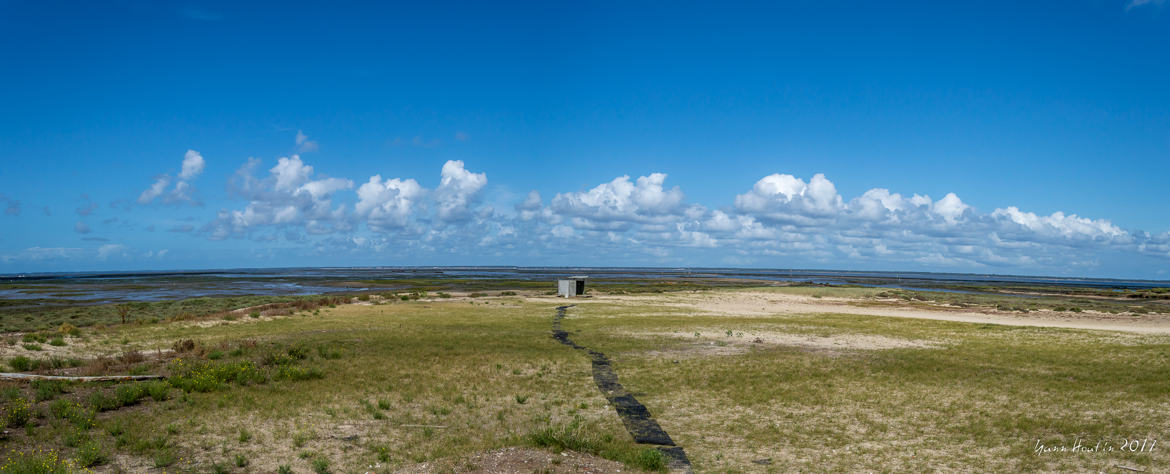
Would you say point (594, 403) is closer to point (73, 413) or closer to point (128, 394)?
point (128, 394)

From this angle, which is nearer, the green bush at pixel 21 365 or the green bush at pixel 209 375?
the green bush at pixel 209 375

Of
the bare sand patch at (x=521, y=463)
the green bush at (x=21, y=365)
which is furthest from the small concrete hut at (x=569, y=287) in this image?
the bare sand patch at (x=521, y=463)

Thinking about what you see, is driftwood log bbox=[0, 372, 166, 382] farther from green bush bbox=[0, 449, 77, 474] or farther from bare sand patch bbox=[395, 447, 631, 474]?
bare sand patch bbox=[395, 447, 631, 474]

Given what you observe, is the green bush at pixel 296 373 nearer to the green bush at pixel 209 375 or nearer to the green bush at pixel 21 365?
the green bush at pixel 209 375

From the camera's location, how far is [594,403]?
16.5 meters

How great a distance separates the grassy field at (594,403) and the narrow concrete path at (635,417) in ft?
1.06

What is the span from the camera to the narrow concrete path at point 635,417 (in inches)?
478

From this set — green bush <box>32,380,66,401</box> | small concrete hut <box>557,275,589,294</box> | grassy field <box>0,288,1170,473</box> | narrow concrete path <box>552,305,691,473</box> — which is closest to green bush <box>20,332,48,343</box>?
grassy field <box>0,288,1170,473</box>

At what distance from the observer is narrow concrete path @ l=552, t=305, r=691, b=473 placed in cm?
1213

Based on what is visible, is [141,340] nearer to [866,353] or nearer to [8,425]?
[8,425]

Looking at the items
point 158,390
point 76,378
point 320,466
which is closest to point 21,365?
point 76,378

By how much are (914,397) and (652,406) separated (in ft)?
24.6

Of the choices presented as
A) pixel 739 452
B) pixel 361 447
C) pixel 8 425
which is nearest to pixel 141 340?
pixel 8 425

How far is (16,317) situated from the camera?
50.4 meters
